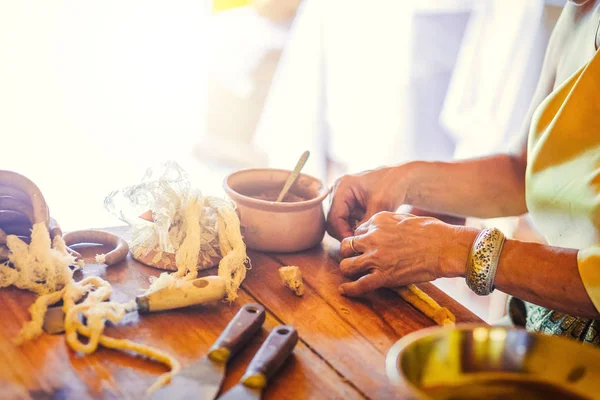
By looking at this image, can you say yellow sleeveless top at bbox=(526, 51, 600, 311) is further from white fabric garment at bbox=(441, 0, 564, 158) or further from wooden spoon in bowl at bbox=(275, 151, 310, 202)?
white fabric garment at bbox=(441, 0, 564, 158)

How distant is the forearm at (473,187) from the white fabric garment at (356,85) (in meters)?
1.34

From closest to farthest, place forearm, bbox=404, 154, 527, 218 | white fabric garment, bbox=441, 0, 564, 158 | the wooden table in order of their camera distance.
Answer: the wooden table → forearm, bbox=404, 154, 527, 218 → white fabric garment, bbox=441, 0, 564, 158

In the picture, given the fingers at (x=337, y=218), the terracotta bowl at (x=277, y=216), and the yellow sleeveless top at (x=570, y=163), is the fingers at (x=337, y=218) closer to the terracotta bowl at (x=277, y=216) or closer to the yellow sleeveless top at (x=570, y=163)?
the terracotta bowl at (x=277, y=216)

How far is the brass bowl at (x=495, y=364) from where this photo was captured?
531 mm

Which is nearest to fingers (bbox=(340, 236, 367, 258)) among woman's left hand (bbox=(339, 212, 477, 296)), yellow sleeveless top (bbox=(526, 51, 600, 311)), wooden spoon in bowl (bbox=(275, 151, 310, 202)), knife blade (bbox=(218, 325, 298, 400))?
woman's left hand (bbox=(339, 212, 477, 296))

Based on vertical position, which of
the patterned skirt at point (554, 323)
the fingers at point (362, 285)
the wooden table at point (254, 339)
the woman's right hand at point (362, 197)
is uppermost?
the woman's right hand at point (362, 197)

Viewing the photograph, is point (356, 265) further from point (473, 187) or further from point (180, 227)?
point (473, 187)

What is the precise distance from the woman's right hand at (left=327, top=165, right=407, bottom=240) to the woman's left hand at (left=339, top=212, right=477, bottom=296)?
111 millimetres

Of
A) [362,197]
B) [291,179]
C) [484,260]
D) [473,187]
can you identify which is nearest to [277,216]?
[291,179]

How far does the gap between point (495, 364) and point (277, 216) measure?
0.49 meters

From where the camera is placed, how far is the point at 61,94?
7.32ft

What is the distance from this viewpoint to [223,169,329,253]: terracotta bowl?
97 centimetres

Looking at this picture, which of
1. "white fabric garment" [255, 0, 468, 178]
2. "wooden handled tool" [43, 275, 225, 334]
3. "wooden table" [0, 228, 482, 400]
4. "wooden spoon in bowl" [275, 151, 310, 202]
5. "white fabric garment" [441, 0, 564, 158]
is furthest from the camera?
"white fabric garment" [255, 0, 468, 178]

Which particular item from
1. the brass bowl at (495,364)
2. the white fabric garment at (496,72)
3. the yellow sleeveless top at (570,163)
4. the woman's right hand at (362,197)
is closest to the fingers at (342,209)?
the woman's right hand at (362,197)
